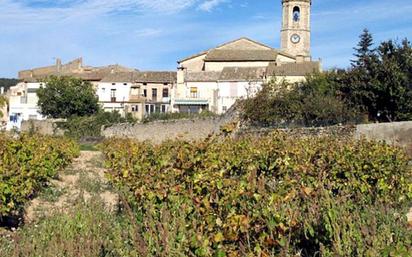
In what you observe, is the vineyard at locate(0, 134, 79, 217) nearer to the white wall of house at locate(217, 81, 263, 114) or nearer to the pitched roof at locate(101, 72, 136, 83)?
the white wall of house at locate(217, 81, 263, 114)

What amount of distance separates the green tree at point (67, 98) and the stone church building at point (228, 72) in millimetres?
7624

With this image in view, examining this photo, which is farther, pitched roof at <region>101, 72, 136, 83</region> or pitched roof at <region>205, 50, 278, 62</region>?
pitched roof at <region>101, 72, 136, 83</region>

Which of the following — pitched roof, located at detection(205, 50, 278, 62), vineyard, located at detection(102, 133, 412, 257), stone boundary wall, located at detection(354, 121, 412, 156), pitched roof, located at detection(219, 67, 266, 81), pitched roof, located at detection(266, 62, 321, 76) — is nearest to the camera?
vineyard, located at detection(102, 133, 412, 257)

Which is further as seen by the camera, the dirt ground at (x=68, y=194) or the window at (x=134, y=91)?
the window at (x=134, y=91)

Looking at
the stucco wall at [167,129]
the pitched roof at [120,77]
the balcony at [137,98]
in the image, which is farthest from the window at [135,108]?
the stucco wall at [167,129]

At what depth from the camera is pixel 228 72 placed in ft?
170

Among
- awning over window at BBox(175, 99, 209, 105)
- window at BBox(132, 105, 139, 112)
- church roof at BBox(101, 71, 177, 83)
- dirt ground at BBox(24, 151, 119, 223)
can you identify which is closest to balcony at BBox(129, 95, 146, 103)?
window at BBox(132, 105, 139, 112)

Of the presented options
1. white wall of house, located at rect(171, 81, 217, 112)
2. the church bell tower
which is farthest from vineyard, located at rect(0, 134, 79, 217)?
the church bell tower

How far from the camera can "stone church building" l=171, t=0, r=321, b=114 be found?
4969cm

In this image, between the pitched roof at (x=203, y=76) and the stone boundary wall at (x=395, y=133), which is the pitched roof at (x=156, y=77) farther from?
the stone boundary wall at (x=395, y=133)

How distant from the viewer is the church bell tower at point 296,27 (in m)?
76.3

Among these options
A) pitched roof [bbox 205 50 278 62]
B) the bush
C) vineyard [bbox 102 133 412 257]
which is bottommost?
vineyard [bbox 102 133 412 257]

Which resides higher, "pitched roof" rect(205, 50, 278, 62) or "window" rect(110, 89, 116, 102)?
"pitched roof" rect(205, 50, 278, 62)

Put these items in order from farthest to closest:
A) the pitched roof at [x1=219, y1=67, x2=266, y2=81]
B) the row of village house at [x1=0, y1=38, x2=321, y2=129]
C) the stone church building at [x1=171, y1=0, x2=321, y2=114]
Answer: the row of village house at [x1=0, y1=38, x2=321, y2=129] → the pitched roof at [x1=219, y1=67, x2=266, y2=81] → the stone church building at [x1=171, y1=0, x2=321, y2=114]
